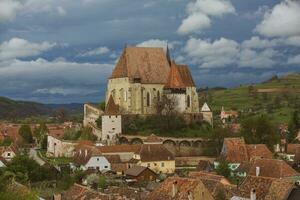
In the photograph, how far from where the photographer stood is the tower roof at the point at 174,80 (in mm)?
99250

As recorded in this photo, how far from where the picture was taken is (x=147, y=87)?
329 feet

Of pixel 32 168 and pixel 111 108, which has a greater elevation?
pixel 111 108

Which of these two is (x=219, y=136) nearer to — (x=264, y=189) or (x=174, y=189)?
(x=264, y=189)

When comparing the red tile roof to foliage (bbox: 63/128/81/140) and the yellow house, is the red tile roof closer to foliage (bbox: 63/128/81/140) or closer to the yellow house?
the yellow house

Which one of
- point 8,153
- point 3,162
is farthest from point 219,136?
point 3,162

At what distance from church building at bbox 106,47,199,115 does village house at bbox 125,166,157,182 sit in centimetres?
2567

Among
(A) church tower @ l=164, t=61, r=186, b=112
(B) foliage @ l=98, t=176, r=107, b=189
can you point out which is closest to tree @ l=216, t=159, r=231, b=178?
(B) foliage @ l=98, t=176, r=107, b=189

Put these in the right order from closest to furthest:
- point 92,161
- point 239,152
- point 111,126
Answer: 1. point 92,161
2. point 239,152
3. point 111,126

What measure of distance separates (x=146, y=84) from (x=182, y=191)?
5985cm

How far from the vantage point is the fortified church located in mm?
99250

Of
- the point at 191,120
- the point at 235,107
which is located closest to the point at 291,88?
the point at 235,107

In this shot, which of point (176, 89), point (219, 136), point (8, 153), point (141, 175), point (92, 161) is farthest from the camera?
point (176, 89)

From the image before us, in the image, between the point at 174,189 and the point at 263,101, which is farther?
the point at 263,101

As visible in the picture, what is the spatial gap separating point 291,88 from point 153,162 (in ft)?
412
